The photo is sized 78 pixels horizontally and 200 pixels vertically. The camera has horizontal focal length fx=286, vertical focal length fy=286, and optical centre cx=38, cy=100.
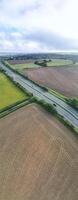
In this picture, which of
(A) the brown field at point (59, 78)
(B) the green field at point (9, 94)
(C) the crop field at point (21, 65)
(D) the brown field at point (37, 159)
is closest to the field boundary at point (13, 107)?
(B) the green field at point (9, 94)

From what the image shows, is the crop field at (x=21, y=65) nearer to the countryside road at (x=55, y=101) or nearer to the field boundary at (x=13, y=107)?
the countryside road at (x=55, y=101)

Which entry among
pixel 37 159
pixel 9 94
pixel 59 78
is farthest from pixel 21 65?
pixel 37 159

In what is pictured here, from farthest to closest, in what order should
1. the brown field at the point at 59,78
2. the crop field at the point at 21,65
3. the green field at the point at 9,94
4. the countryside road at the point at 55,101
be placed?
the crop field at the point at 21,65 → the brown field at the point at 59,78 → the green field at the point at 9,94 → the countryside road at the point at 55,101

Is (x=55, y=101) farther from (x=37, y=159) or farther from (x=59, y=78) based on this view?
(x=37, y=159)

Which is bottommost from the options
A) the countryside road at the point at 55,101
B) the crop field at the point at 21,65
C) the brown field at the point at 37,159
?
the brown field at the point at 37,159

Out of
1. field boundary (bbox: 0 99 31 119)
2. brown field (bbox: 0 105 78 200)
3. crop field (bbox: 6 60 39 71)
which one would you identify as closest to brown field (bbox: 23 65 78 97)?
crop field (bbox: 6 60 39 71)

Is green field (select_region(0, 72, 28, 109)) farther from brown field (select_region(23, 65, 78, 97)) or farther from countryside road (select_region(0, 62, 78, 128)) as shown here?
brown field (select_region(23, 65, 78, 97))

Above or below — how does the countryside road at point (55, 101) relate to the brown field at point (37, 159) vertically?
above
